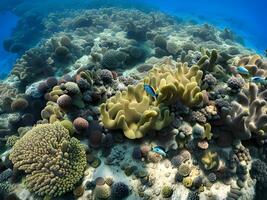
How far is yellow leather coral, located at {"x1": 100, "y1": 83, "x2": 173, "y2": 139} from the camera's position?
16.6ft

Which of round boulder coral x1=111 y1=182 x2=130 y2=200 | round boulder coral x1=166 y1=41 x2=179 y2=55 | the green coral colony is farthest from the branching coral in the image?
round boulder coral x1=166 y1=41 x2=179 y2=55

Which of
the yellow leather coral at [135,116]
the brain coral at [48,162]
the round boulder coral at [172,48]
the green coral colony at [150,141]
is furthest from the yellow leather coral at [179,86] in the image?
the round boulder coral at [172,48]

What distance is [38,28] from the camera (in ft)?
76.5

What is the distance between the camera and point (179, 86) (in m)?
5.26

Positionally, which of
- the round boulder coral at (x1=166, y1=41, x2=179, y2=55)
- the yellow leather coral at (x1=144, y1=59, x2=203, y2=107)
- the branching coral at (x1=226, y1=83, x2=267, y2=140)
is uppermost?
the yellow leather coral at (x1=144, y1=59, x2=203, y2=107)

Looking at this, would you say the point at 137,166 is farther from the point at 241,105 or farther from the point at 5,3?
the point at 5,3

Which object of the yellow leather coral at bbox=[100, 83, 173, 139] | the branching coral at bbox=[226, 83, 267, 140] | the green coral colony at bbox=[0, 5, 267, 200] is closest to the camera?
the green coral colony at bbox=[0, 5, 267, 200]

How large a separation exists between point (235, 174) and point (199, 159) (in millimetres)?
874

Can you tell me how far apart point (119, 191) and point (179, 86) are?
7.64ft

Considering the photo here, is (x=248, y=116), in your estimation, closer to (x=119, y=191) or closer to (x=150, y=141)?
(x=150, y=141)

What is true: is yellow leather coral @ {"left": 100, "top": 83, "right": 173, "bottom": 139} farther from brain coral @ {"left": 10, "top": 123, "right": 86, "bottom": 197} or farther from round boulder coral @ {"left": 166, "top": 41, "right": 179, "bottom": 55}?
round boulder coral @ {"left": 166, "top": 41, "right": 179, "bottom": 55}

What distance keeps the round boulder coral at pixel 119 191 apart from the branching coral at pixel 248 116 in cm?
249

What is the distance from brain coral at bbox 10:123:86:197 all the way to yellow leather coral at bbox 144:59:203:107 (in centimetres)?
210

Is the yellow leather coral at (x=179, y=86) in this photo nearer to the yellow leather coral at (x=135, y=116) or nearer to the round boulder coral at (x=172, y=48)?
the yellow leather coral at (x=135, y=116)
